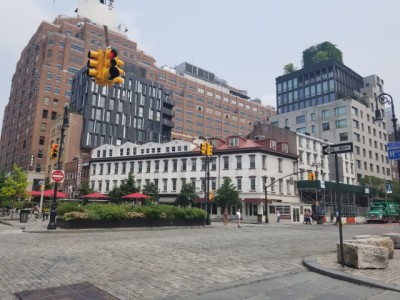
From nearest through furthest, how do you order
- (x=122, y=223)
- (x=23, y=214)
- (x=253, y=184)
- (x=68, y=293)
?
(x=68, y=293) → (x=122, y=223) → (x=23, y=214) → (x=253, y=184)

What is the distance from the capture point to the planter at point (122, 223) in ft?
67.0

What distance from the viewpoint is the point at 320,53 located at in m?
92.6

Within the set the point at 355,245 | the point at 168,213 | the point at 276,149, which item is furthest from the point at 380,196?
the point at 355,245

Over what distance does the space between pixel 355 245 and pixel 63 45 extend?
101859mm

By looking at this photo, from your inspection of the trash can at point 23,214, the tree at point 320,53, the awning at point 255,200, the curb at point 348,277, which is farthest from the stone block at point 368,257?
the tree at point 320,53

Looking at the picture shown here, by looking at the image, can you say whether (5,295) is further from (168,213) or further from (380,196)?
(380,196)

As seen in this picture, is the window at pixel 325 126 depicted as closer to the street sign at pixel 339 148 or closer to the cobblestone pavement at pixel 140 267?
the cobblestone pavement at pixel 140 267

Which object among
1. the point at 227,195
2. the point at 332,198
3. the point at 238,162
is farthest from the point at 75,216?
the point at 332,198

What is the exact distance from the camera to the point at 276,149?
5222 cm

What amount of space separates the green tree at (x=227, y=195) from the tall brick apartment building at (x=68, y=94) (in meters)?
54.0

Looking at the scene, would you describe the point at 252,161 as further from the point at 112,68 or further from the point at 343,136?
the point at 112,68

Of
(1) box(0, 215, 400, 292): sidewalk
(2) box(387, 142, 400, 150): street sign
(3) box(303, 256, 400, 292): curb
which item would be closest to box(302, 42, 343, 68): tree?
(2) box(387, 142, 400, 150): street sign

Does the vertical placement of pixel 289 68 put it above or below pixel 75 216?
above

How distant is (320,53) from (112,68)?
9483cm
